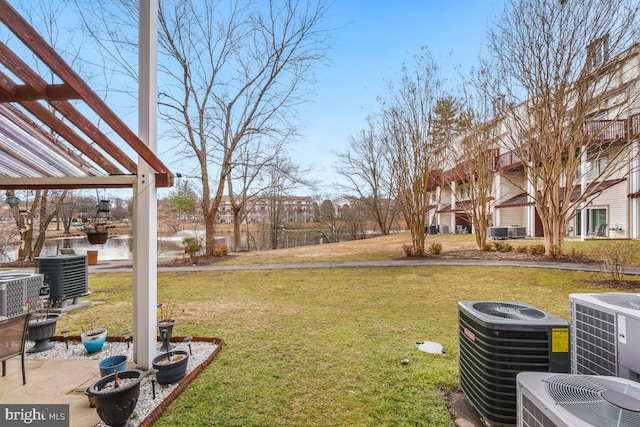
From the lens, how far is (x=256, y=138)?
15.3m

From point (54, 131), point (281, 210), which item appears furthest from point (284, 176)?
point (281, 210)

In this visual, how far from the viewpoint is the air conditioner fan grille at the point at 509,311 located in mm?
2305

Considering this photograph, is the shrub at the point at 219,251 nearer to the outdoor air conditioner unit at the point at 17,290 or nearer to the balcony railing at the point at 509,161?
the outdoor air conditioner unit at the point at 17,290

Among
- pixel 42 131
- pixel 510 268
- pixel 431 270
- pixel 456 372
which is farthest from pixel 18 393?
pixel 510 268

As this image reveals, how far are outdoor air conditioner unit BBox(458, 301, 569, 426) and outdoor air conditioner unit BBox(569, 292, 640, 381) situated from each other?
5.4 inches

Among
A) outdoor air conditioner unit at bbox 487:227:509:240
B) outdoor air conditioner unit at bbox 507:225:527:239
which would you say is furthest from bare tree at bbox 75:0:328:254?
outdoor air conditioner unit at bbox 507:225:527:239

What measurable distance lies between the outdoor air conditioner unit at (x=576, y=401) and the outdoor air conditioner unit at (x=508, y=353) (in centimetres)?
43

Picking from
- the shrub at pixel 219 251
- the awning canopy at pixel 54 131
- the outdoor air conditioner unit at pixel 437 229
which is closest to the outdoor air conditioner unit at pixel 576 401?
the awning canopy at pixel 54 131

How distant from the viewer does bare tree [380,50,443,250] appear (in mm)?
12016

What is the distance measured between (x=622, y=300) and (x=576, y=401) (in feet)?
3.81

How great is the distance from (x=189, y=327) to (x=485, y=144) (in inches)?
525

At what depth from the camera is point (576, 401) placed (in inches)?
53.7

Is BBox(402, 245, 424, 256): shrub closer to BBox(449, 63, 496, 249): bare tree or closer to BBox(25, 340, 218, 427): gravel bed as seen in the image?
BBox(449, 63, 496, 249): bare tree

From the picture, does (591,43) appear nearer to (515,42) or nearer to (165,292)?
(515,42)
